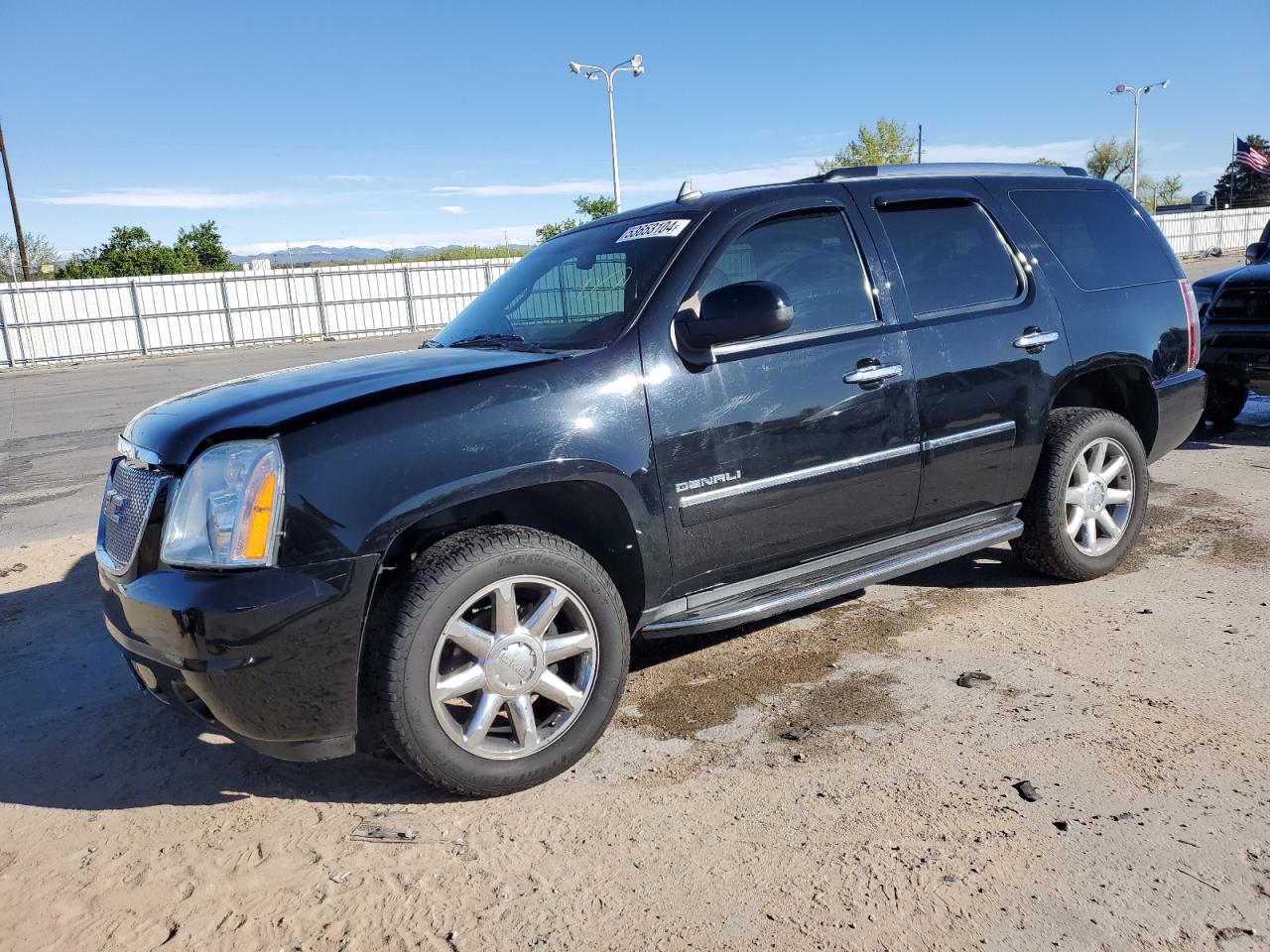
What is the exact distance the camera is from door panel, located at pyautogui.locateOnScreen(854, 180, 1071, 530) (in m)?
3.83

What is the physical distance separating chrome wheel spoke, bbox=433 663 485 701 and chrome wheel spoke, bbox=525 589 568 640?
0.65 ft

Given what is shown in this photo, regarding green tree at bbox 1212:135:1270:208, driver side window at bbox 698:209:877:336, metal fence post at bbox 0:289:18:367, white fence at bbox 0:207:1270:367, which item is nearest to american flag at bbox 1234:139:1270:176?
white fence at bbox 0:207:1270:367

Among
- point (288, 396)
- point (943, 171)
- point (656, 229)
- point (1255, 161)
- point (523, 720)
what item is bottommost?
point (523, 720)

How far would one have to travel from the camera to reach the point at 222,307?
29.6 meters

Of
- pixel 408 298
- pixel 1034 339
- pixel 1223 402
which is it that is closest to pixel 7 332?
pixel 408 298

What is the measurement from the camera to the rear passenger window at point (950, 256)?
389 centimetres

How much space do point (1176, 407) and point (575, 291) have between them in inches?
126

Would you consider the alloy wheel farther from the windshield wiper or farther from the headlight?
the windshield wiper

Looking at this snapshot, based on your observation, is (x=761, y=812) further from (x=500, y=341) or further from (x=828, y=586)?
(x=500, y=341)

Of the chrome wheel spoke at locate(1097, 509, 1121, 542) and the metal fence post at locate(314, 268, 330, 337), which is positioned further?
the metal fence post at locate(314, 268, 330, 337)

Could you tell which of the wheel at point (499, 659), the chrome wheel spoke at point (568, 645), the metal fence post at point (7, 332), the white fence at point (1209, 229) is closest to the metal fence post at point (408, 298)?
the metal fence post at point (7, 332)

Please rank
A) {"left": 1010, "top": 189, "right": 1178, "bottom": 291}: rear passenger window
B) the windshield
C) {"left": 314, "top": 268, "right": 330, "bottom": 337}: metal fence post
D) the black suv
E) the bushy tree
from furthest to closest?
1. the bushy tree
2. {"left": 314, "top": 268, "right": 330, "bottom": 337}: metal fence post
3. {"left": 1010, "top": 189, "right": 1178, "bottom": 291}: rear passenger window
4. the windshield
5. the black suv

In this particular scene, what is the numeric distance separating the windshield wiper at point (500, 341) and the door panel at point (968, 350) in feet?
4.82

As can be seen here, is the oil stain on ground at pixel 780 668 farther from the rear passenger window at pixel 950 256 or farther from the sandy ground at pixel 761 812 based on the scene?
the rear passenger window at pixel 950 256
